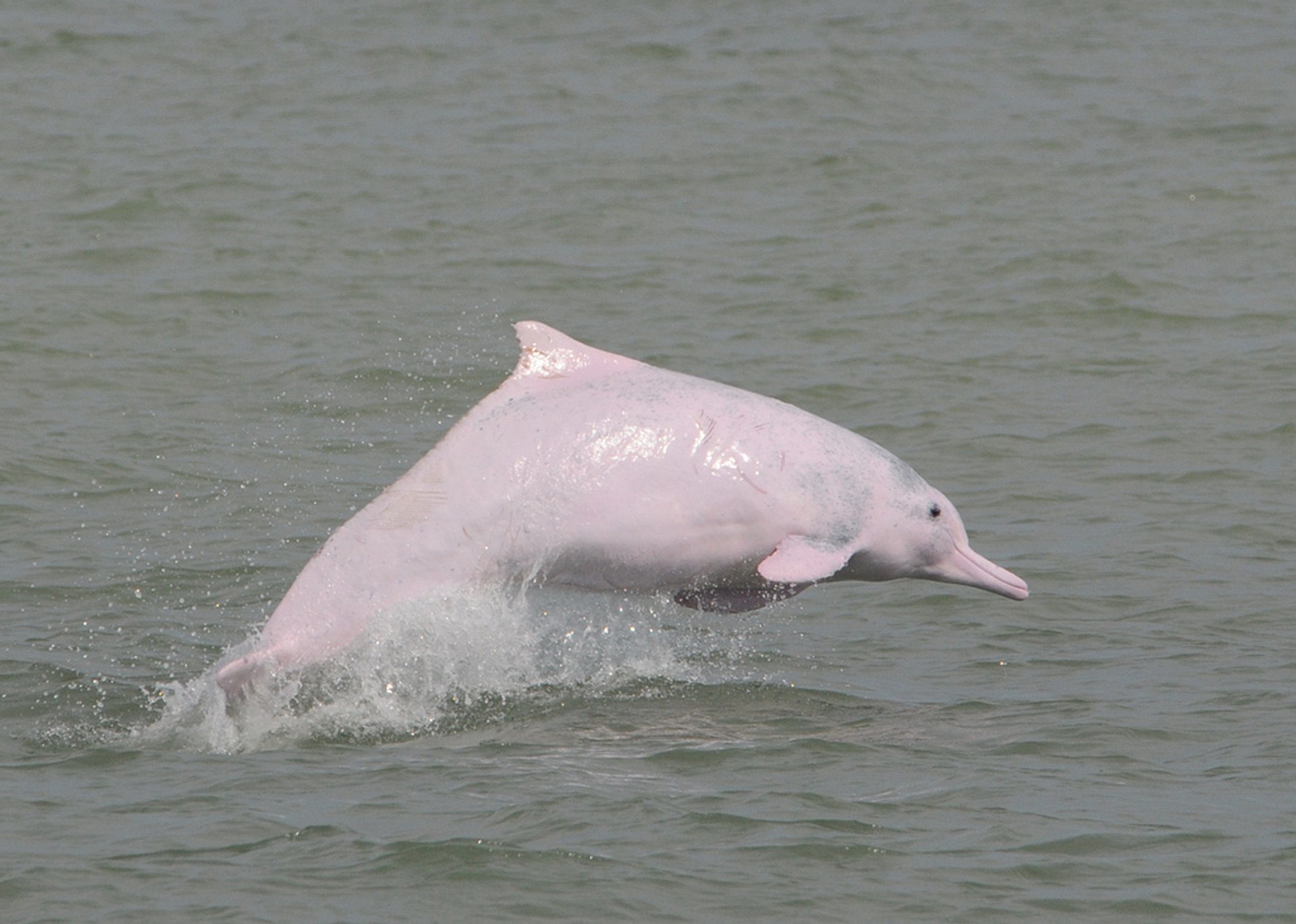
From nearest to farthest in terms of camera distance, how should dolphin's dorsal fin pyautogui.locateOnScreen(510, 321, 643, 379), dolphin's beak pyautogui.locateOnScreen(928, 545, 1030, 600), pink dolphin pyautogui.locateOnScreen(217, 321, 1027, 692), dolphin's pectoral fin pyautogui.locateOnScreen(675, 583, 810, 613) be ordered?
pink dolphin pyautogui.locateOnScreen(217, 321, 1027, 692) < dolphin's dorsal fin pyautogui.locateOnScreen(510, 321, 643, 379) < dolphin's pectoral fin pyautogui.locateOnScreen(675, 583, 810, 613) < dolphin's beak pyautogui.locateOnScreen(928, 545, 1030, 600)

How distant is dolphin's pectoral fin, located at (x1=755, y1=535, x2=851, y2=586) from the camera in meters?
10.2

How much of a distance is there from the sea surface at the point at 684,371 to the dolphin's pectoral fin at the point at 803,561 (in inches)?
33.9

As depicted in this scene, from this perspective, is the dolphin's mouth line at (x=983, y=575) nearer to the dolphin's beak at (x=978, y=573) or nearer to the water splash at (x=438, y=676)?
the dolphin's beak at (x=978, y=573)

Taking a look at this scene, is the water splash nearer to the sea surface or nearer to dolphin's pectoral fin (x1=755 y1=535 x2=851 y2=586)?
the sea surface

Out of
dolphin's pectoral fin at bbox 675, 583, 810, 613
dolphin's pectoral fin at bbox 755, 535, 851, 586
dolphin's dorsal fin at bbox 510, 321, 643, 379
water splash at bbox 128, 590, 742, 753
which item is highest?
dolphin's dorsal fin at bbox 510, 321, 643, 379

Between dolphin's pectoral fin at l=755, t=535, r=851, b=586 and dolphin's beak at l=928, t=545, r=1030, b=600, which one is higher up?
dolphin's pectoral fin at l=755, t=535, r=851, b=586

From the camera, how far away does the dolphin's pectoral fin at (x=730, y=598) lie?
36.0 ft

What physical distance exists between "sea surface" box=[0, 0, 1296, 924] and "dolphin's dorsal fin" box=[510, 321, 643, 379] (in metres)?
1.18

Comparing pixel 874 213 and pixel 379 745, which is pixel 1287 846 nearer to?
pixel 379 745

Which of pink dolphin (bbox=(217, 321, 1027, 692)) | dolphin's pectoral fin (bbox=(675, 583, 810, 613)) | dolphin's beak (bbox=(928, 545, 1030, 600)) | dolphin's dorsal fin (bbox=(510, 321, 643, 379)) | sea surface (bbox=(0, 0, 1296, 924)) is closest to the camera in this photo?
sea surface (bbox=(0, 0, 1296, 924))

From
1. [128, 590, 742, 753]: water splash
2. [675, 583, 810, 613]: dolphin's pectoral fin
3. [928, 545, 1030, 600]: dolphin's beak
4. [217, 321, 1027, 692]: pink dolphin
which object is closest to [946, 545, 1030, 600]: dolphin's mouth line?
[928, 545, 1030, 600]: dolphin's beak

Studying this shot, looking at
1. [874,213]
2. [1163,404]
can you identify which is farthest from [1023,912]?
[874,213]

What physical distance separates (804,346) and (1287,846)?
11.0 m

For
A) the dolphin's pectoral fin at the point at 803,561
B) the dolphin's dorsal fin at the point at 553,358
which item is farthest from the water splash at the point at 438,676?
the dolphin's dorsal fin at the point at 553,358
